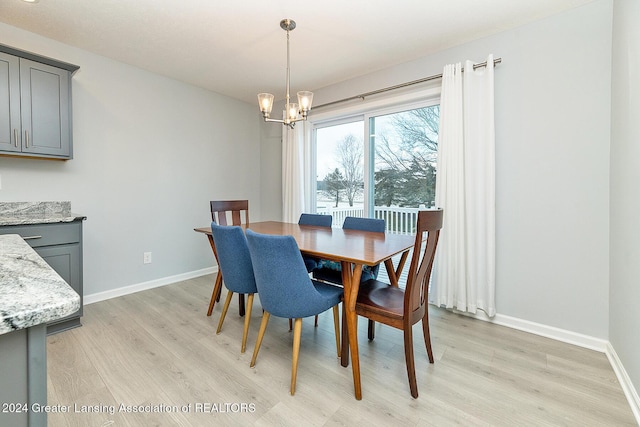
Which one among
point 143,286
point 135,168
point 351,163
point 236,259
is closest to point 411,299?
point 236,259

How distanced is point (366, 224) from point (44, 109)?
285 centimetres

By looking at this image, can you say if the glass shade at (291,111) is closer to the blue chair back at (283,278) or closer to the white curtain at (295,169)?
the blue chair back at (283,278)

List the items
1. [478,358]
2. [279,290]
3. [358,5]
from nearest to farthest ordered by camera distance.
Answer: [279,290]
[478,358]
[358,5]

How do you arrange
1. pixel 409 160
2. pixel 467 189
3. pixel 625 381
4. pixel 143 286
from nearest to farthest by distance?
pixel 625 381
pixel 467 189
pixel 409 160
pixel 143 286

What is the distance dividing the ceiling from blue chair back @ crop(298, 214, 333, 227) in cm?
161

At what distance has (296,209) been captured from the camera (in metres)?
3.85

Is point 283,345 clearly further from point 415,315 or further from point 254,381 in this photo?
point 415,315

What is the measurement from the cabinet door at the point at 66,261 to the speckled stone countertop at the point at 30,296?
1748 millimetres

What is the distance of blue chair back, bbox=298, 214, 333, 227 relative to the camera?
2.81 meters

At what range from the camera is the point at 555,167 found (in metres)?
2.20

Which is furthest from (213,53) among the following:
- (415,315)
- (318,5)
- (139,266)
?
(415,315)

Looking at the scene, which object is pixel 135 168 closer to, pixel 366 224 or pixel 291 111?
pixel 291 111

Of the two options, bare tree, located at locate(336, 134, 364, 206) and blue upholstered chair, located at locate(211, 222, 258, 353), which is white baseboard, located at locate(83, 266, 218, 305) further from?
bare tree, located at locate(336, 134, 364, 206)

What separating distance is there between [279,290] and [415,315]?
30.8 inches
